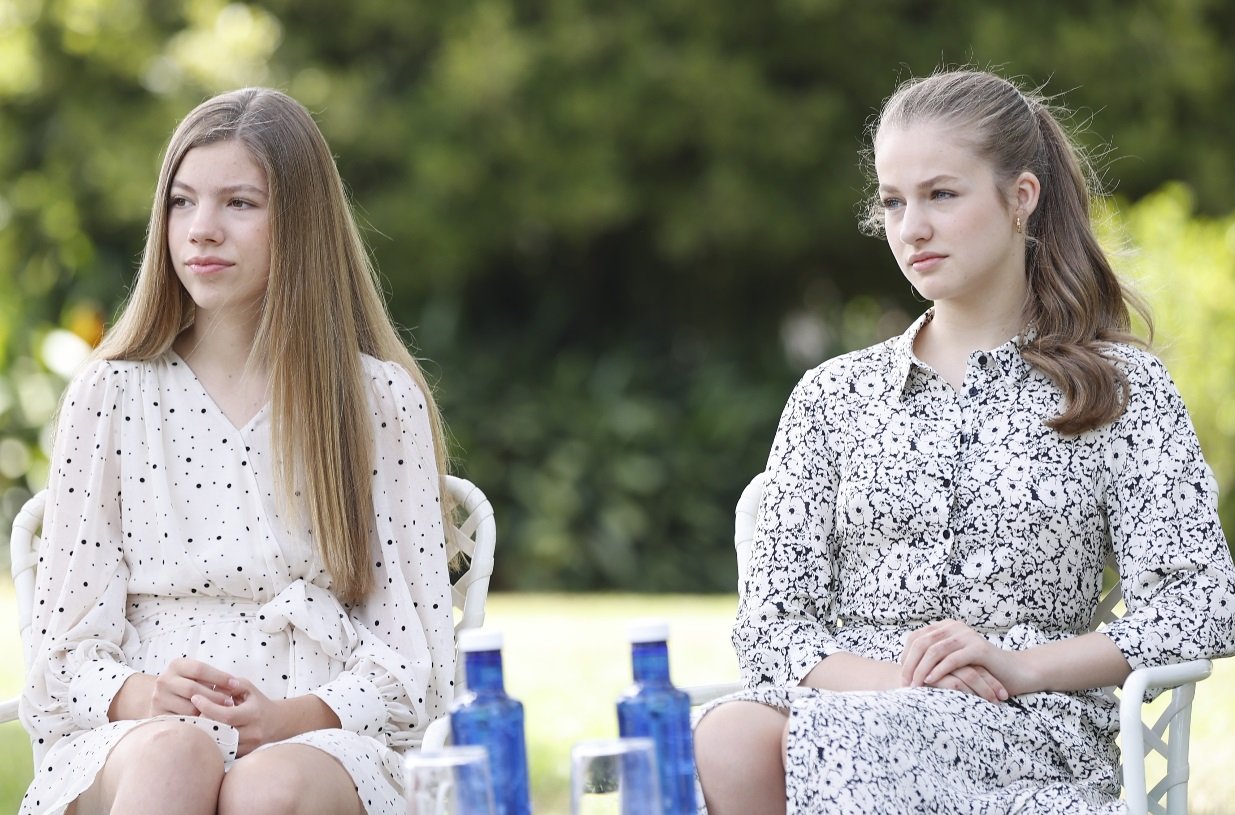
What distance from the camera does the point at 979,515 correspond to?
305 cm

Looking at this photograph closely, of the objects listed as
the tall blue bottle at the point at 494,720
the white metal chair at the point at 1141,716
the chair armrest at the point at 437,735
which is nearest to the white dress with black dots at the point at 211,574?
the chair armrest at the point at 437,735

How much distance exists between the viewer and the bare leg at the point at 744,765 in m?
2.66

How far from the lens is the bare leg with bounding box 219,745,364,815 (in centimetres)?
253

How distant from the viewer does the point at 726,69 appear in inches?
452

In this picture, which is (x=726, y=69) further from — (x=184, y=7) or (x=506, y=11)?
(x=184, y=7)

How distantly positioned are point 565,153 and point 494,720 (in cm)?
960

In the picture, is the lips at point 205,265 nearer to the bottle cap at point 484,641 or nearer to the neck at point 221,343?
the neck at point 221,343

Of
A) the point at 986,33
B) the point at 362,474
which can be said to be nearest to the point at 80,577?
the point at 362,474

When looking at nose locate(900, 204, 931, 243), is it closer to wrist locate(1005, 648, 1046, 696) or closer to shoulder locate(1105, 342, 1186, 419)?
shoulder locate(1105, 342, 1186, 419)

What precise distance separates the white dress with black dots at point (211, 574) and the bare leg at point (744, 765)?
0.60 meters

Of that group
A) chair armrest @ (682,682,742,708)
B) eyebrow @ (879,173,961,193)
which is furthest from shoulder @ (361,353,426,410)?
eyebrow @ (879,173,961,193)

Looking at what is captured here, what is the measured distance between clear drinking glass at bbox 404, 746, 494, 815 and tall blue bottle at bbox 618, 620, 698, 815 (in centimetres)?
26

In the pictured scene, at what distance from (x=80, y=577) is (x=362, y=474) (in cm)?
55

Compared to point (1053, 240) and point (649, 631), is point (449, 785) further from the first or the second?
point (1053, 240)
